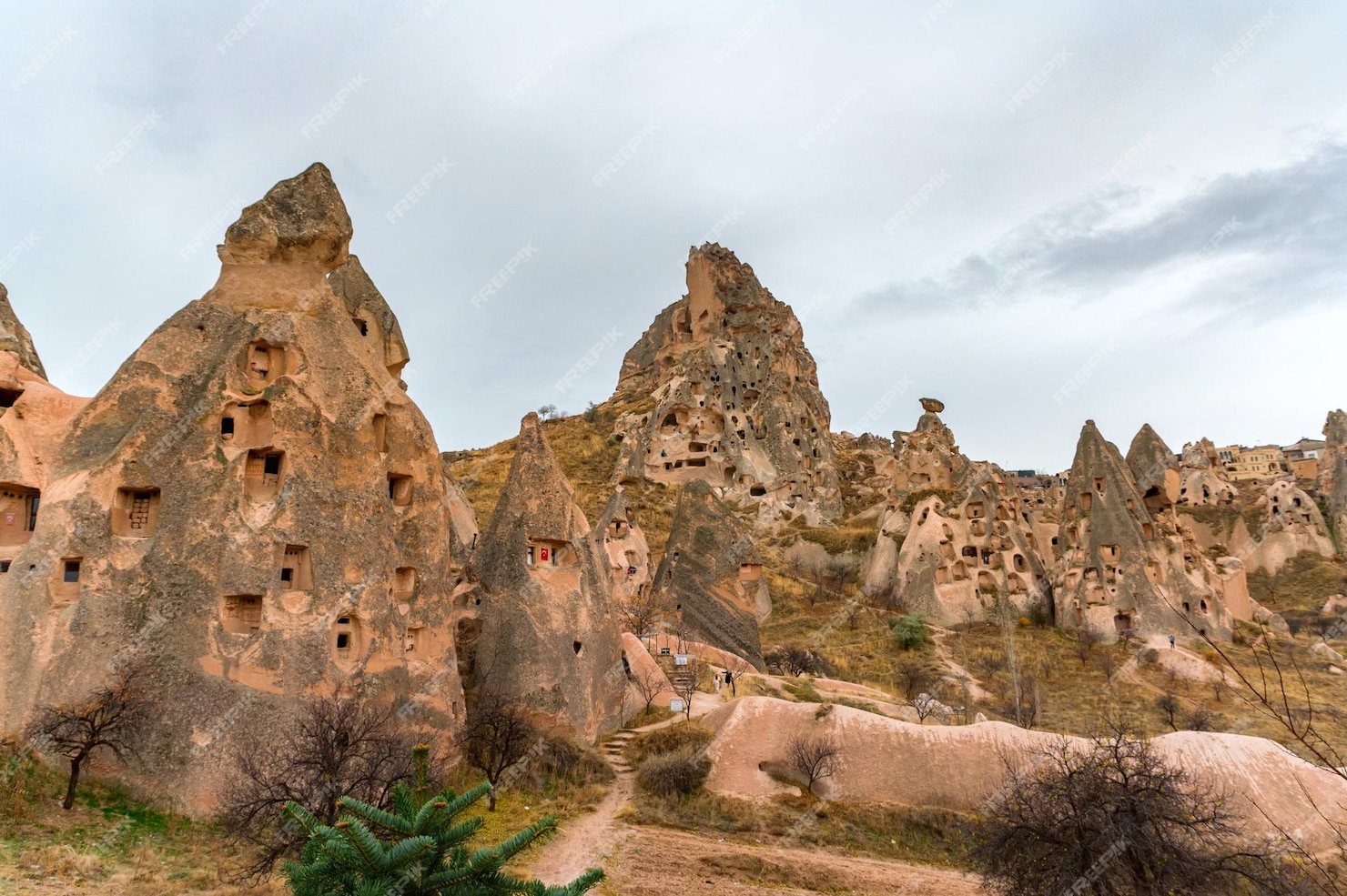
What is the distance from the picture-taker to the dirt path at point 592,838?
11430 mm

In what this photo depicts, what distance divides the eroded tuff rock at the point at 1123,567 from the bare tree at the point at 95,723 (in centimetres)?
2826

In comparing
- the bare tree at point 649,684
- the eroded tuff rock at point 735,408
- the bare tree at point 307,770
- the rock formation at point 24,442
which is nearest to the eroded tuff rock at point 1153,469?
the eroded tuff rock at point 735,408

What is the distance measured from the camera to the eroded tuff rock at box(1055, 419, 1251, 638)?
1142 inches

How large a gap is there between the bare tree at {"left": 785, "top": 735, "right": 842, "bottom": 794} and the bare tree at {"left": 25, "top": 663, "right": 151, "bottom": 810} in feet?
33.4

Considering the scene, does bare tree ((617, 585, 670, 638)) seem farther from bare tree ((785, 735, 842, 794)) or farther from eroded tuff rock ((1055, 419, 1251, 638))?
eroded tuff rock ((1055, 419, 1251, 638))

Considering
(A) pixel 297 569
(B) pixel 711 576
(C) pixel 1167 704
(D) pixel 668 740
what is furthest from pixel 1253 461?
(A) pixel 297 569

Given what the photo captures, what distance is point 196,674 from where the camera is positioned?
11.7m

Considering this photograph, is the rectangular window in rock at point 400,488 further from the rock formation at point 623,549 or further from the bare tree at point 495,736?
the rock formation at point 623,549

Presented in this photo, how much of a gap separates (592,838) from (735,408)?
1622 inches

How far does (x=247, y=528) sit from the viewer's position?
12.6 meters

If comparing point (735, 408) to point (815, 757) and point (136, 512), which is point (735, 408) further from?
point (136, 512)

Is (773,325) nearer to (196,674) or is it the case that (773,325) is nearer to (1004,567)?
(1004,567)

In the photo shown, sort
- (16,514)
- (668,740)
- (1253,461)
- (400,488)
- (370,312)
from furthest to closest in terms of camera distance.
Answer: (1253,461) → (370,312) → (668,740) → (400,488) → (16,514)

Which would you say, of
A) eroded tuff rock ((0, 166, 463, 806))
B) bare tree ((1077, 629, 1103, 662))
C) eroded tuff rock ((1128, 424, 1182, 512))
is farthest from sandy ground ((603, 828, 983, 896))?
eroded tuff rock ((1128, 424, 1182, 512))
